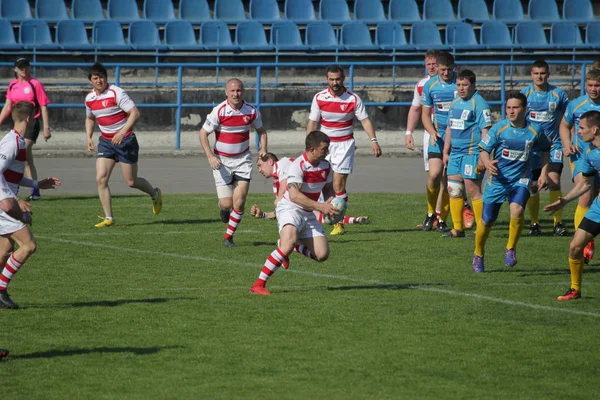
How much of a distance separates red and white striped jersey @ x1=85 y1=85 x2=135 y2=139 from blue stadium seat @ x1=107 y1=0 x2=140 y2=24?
45.3 feet

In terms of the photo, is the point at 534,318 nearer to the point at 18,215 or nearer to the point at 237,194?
the point at 18,215

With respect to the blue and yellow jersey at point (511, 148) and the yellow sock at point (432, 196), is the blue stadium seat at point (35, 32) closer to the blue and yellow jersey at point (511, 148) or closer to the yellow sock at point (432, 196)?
the yellow sock at point (432, 196)

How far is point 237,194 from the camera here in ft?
40.1

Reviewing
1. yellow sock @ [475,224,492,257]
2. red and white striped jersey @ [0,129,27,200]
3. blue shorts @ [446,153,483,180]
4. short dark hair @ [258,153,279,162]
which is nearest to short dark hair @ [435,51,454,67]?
blue shorts @ [446,153,483,180]

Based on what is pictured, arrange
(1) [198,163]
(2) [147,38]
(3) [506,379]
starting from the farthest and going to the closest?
(2) [147,38] < (1) [198,163] < (3) [506,379]

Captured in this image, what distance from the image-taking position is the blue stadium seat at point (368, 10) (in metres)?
A: 27.3

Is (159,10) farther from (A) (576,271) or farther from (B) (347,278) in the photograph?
(A) (576,271)

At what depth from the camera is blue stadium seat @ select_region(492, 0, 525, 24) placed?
27844 mm

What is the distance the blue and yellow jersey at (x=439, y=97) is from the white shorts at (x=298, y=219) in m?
4.20

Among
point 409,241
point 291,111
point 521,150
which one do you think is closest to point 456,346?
point 521,150

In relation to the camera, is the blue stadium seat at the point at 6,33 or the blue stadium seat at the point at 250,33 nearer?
the blue stadium seat at the point at 6,33

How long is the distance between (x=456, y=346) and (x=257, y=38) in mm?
19649

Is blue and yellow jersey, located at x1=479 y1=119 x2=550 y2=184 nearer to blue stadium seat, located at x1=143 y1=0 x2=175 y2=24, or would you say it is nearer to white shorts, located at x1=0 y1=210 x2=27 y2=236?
white shorts, located at x1=0 y1=210 x2=27 y2=236

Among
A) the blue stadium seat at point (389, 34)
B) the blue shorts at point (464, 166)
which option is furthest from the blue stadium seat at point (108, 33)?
the blue shorts at point (464, 166)
